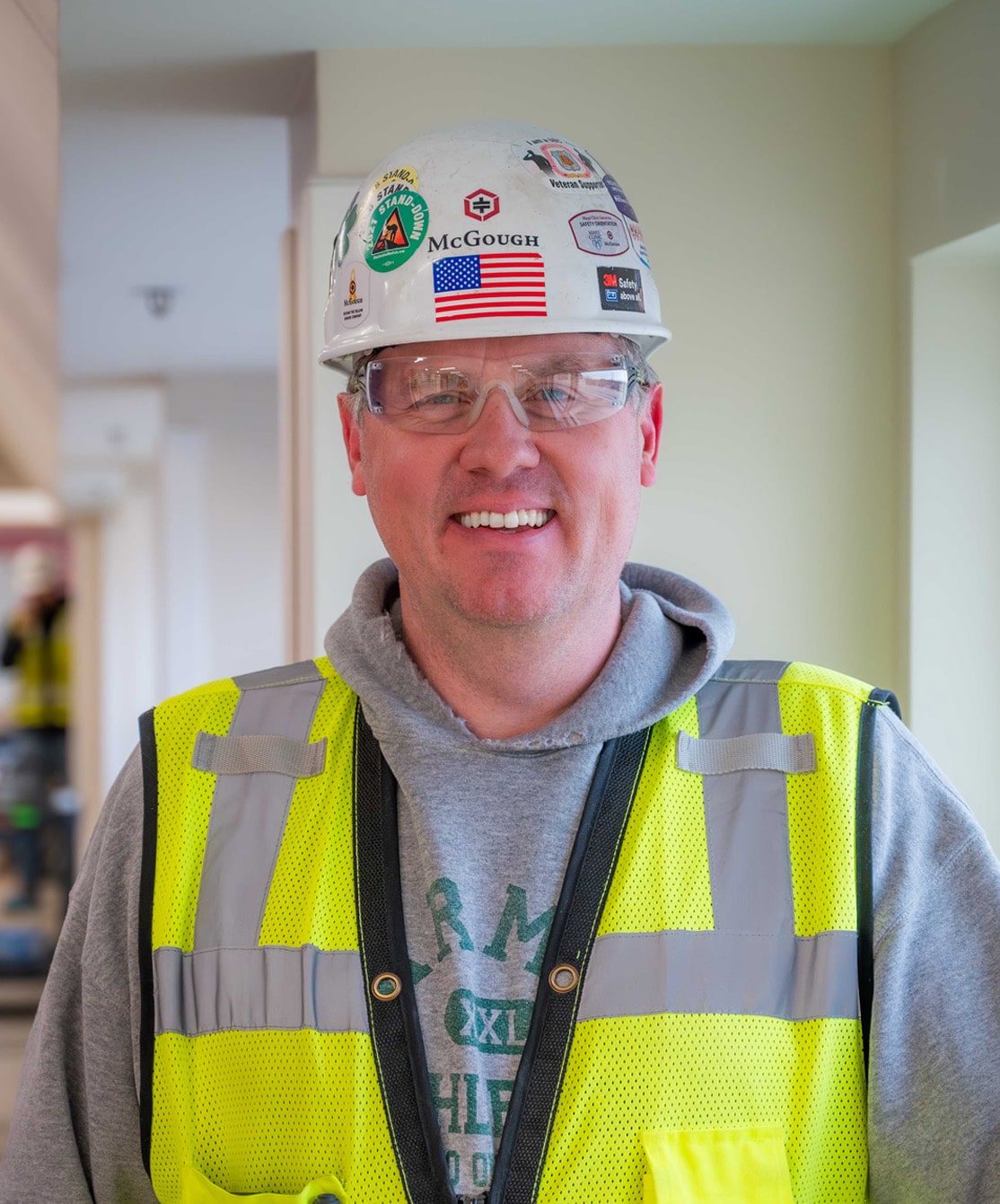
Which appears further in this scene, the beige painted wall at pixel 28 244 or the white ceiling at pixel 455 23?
the white ceiling at pixel 455 23

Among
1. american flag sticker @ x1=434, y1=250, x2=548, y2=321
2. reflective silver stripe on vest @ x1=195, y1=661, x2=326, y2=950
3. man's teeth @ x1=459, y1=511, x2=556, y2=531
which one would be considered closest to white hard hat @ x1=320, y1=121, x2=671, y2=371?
american flag sticker @ x1=434, y1=250, x2=548, y2=321

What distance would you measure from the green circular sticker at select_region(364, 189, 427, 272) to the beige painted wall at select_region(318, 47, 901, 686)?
1605 mm

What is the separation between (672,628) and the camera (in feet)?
5.61

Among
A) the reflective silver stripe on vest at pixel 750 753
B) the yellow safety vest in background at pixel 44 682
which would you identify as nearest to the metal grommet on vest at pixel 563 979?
the reflective silver stripe on vest at pixel 750 753

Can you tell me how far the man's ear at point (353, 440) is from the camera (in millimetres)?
1670

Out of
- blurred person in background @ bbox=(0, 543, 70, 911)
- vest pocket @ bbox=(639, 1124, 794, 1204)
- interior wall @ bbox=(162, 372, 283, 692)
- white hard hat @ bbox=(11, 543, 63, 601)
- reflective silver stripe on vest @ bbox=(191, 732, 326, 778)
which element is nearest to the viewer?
vest pocket @ bbox=(639, 1124, 794, 1204)

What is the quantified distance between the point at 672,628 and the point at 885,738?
299mm

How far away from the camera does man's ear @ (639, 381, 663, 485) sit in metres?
1.68

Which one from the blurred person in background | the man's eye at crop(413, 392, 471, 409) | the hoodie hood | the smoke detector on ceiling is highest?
the smoke detector on ceiling

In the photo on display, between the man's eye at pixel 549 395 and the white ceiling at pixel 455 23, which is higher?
the white ceiling at pixel 455 23

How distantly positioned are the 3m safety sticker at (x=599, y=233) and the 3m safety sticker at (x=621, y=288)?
0.08 ft

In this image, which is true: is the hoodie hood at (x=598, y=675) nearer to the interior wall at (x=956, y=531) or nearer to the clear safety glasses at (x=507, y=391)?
the clear safety glasses at (x=507, y=391)

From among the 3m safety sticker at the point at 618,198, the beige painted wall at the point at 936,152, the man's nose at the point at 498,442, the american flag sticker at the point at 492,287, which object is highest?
the beige painted wall at the point at 936,152

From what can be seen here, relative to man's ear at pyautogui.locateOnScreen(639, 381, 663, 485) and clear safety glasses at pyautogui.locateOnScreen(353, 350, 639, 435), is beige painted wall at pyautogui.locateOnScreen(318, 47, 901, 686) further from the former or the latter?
clear safety glasses at pyautogui.locateOnScreen(353, 350, 639, 435)
